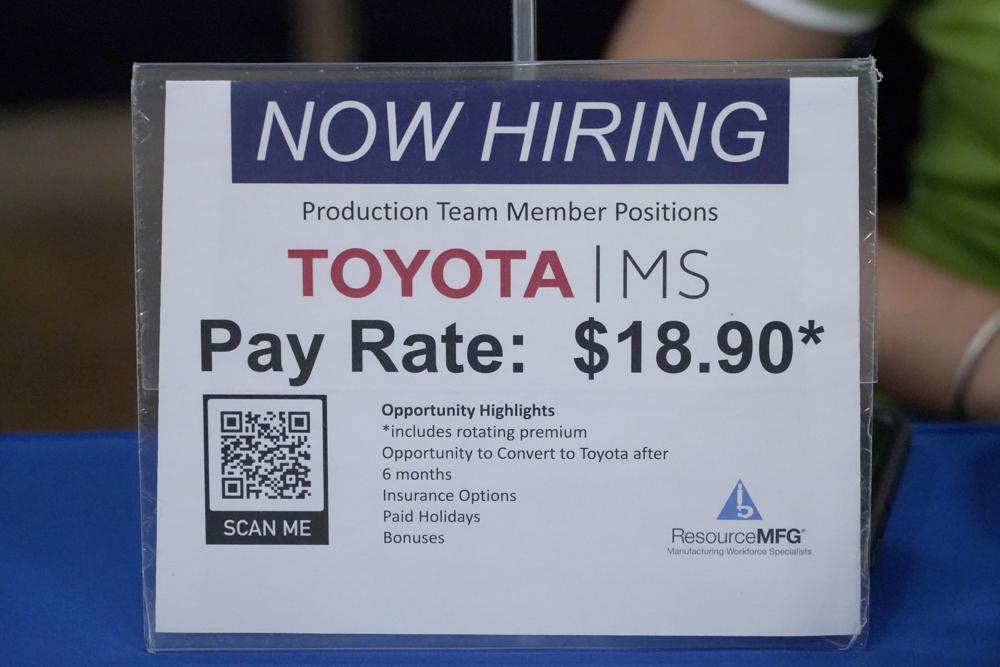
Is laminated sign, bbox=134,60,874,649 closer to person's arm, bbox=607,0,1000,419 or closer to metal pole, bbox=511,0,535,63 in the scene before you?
metal pole, bbox=511,0,535,63

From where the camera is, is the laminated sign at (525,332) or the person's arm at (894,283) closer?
the laminated sign at (525,332)

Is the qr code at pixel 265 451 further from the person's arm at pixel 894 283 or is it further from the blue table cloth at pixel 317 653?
the person's arm at pixel 894 283

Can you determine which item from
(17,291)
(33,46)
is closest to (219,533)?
(17,291)

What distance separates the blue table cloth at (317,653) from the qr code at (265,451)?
8 centimetres

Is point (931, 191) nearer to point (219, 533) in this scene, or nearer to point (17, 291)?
point (219, 533)

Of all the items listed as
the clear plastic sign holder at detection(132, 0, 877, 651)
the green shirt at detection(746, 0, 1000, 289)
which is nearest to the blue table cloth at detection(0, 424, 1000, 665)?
the clear plastic sign holder at detection(132, 0, 877, 651)

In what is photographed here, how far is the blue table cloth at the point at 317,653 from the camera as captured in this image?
1.73 feet

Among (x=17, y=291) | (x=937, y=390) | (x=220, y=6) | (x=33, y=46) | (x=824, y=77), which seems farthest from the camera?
(x=33, y=46)

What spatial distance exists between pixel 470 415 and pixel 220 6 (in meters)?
3.08

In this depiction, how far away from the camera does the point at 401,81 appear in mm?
518

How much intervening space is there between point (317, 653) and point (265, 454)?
0.10 meters

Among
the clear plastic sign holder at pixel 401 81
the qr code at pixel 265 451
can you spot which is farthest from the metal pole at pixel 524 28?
the qr code at pixel 265 451

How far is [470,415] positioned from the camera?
0.52 m

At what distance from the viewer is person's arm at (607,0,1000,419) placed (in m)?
0.81
